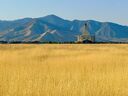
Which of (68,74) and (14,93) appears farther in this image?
(68,74)

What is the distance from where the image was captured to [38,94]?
28.5 ft

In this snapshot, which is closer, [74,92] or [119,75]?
[74,92]

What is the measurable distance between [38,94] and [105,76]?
12.3ft

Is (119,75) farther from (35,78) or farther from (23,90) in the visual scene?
(23,90)

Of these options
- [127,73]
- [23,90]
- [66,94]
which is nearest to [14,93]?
[23,90]

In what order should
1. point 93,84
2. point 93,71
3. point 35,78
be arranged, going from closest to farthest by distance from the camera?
1. point 93,84
2. point 35,78
3. point 93,71

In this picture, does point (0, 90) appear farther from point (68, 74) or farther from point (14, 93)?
point (68, 74)

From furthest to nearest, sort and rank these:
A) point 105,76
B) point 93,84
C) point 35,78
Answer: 1. point 105,76
2. point 35,78
3. point 93,84

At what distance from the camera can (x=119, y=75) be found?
1205cm

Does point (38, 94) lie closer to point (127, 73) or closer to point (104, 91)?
point (104, 91)

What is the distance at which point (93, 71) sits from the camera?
13258mm

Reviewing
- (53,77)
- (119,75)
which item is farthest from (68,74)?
(119,75)

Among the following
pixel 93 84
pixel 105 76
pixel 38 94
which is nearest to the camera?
pixel 38 94

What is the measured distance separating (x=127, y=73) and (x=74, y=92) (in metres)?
3.91
